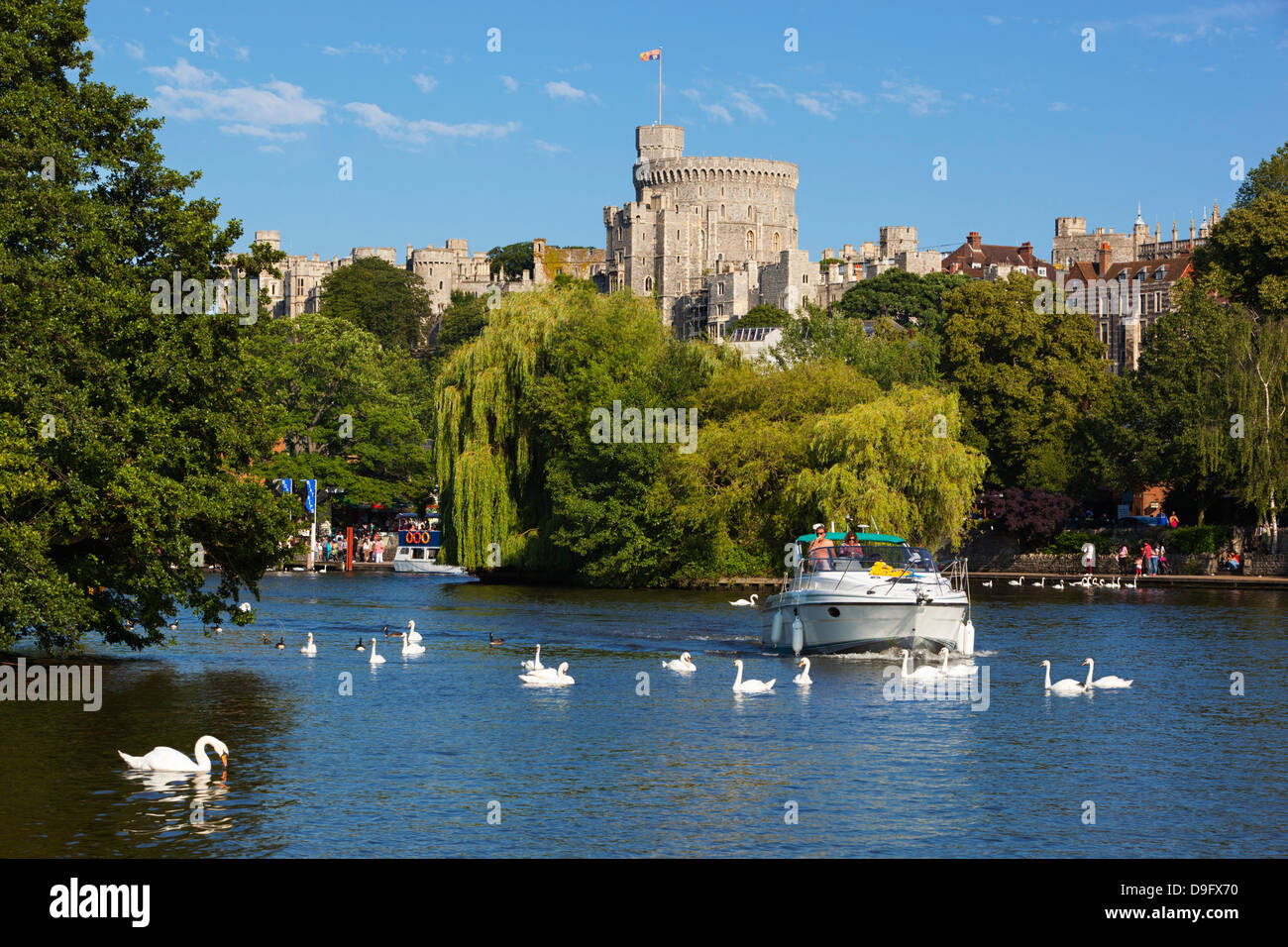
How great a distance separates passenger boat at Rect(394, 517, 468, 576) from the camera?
87000 mm

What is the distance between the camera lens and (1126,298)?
5635 inches

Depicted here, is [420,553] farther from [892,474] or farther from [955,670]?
[955,670]

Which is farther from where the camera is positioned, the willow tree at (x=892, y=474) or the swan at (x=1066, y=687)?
the willow tree at (x=892, y=474)

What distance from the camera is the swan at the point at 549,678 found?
3384 cm

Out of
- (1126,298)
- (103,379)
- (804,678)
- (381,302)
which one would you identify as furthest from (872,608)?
(381,302)

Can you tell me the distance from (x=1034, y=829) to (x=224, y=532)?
20.6 metres

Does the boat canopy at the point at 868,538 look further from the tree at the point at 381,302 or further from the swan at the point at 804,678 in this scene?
the tree at the point at 381,302

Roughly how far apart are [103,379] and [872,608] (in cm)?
1933

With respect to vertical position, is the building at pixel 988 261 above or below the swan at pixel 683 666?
above

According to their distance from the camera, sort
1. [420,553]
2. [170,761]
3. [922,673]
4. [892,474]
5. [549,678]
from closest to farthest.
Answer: [170,761] < [549,678] < [922,673] < [892,474] < [420,553]

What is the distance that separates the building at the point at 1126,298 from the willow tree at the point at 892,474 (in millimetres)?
77761

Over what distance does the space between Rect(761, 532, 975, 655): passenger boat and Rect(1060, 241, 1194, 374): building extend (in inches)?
3902

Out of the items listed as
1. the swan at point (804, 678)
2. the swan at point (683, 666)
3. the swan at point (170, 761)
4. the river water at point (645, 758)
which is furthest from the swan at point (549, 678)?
the swan at point (170, 761)
